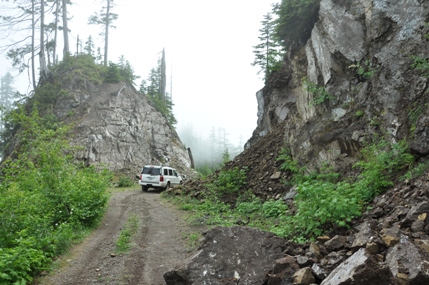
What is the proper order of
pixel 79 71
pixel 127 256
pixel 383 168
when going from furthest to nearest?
pixel 79 71 → pixel 383 168 → pixel 127 256

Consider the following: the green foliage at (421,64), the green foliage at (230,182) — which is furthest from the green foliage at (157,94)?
the green foliage at (421,64)

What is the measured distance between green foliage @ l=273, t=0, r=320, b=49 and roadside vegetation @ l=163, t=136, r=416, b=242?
8519mm

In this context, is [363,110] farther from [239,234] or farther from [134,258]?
[134,258]

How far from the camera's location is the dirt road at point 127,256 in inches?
261

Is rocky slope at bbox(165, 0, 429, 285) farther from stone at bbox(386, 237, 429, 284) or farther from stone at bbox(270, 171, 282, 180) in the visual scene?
stone at bbox(270, 171, 282, 180)

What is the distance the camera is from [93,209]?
11.5m

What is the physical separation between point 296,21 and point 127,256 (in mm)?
17465

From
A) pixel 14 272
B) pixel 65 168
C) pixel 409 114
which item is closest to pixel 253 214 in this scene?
pixel 409 114

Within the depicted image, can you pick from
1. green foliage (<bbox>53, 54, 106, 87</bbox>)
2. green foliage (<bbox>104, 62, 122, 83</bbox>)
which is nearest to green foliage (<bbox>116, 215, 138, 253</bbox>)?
green foliage (<bbox>53, 54, 106, 87</bbox>)

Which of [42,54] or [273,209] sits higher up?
[42,54]

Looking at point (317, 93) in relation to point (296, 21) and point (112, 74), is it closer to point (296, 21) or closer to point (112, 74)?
point (296, 21)

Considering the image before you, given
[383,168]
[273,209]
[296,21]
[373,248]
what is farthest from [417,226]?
[296,21]

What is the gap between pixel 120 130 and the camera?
33.5 meters

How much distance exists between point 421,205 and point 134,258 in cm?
656
